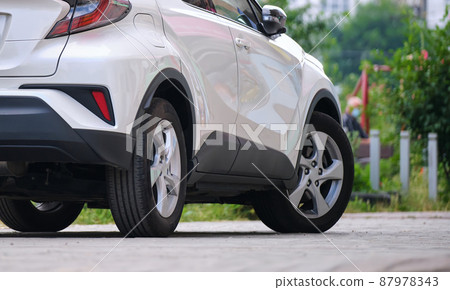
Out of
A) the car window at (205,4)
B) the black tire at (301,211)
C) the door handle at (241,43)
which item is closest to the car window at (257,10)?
the door handle at (241,43)

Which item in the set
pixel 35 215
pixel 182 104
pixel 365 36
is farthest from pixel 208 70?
pixel 365 36

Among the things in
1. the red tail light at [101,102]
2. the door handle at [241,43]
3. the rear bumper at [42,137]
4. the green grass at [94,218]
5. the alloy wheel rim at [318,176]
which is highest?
the door handle at [241,43]

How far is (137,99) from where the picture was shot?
4.95m

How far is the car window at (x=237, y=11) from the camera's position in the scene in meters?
6.16

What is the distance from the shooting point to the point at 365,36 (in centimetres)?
8912

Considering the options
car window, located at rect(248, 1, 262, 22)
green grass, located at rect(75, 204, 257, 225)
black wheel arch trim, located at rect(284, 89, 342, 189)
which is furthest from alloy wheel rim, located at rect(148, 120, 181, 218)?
green grass, located at rect(75, 204, 257, 225)

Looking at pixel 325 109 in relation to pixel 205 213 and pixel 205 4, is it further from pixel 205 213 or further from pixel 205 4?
pixel 205 213

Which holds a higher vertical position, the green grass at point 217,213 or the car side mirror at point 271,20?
the car side mirror at point 271,20

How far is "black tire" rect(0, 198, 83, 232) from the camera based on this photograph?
6.75 metres

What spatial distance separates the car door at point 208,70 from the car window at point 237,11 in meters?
0.15

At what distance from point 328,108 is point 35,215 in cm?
234

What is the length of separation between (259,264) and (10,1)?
224 centimetres

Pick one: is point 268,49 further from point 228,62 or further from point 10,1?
point 10,1

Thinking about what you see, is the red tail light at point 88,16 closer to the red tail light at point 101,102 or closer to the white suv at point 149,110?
the white suv at point 149,110
